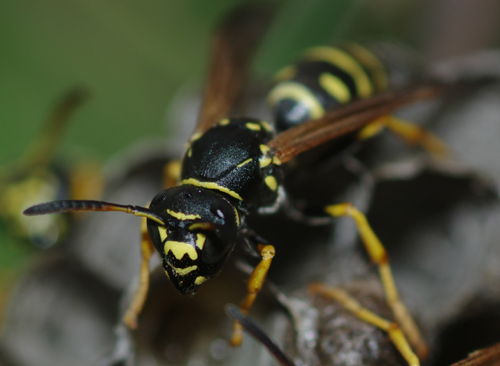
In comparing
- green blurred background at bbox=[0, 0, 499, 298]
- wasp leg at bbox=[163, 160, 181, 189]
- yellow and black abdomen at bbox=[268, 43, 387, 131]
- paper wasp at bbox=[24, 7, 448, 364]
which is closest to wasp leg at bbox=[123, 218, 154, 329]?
paper wasp at bbox=[24, 7, 448, 364]

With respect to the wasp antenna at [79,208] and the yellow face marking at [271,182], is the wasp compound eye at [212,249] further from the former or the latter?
the yellow face marking at [271,182]

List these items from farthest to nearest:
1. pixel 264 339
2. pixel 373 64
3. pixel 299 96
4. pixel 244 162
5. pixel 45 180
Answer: pixel 45 180 → pixel 373 64 → pixel 299 96 → pixel 244 162 → pixel 264 339

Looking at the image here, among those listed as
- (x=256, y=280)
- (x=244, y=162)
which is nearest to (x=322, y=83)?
(x=244, y=162)

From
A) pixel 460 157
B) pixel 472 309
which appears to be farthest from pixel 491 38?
pixel 472 309

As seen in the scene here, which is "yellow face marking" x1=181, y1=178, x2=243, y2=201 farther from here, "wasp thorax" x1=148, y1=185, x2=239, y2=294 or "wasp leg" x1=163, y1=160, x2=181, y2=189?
"wasp leg" x1=163, y1=160, x2=181, y2=189

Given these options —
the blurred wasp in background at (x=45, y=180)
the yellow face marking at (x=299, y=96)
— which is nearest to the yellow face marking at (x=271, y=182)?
the yellow face marking at (x=299, y=96)

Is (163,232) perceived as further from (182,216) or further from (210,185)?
(210,185)

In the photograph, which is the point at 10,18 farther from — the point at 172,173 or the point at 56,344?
the point at 56,344
